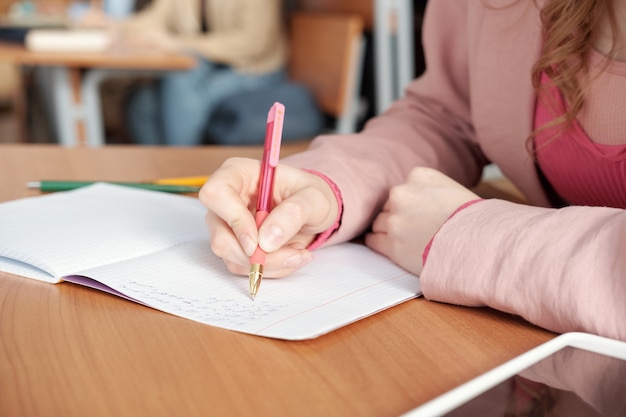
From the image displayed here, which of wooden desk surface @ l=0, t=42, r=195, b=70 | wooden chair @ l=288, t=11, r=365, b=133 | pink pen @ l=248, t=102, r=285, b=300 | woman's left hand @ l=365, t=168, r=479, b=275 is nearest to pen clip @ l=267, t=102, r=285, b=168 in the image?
pink pen @ l=248, t=102, r=285, b=300

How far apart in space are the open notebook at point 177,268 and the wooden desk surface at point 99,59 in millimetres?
1631

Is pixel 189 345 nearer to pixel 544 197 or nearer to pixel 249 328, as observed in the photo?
pixel 249 328

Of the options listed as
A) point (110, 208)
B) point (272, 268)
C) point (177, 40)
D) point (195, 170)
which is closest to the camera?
point (272, 268)

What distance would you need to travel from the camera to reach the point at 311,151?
27.8 inches

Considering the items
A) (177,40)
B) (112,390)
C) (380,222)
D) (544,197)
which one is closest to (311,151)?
(380,222)

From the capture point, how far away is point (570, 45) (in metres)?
0.64

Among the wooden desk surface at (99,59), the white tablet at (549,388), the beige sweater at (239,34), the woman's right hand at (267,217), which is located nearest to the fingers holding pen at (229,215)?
the woman's right hand at (267,217)

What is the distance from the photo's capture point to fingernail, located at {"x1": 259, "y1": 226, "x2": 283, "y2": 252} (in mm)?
522

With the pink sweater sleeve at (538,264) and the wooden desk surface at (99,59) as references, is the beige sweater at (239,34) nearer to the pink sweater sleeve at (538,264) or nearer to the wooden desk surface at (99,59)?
the wooden desk surface at (99,59)

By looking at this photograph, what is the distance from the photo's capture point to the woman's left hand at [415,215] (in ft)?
1.87

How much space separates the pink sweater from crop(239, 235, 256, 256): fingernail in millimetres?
111

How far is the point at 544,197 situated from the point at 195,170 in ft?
1.23

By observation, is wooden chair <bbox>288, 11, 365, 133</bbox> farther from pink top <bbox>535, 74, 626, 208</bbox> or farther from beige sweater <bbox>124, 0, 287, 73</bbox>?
pink top <bbox>535, 74, 626, 208</bbox>

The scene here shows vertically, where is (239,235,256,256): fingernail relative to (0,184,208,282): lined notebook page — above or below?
above
